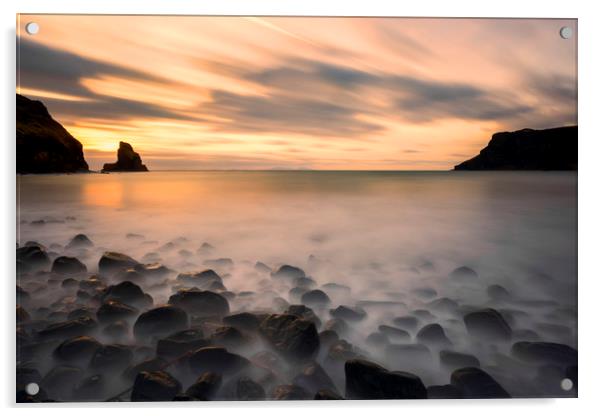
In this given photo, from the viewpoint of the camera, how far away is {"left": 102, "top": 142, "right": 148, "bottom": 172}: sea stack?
6.03 ft

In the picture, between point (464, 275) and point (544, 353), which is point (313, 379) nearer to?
point (464, 275)

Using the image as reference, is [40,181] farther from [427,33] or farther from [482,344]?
[482,344]

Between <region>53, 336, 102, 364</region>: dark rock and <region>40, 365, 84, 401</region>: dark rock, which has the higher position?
<region>53, 336, 102, 364</region>: dark rock

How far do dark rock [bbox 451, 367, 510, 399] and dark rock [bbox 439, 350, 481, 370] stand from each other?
0.07 feet

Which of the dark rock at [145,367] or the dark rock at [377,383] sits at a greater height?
the dark rock at [145,367]

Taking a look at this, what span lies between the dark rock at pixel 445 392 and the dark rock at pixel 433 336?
179mm

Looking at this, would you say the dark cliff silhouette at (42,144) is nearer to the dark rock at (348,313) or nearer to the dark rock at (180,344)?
the dark rock at (180,344)

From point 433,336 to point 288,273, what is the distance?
2.29 feet

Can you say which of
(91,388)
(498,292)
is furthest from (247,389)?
(498,292)

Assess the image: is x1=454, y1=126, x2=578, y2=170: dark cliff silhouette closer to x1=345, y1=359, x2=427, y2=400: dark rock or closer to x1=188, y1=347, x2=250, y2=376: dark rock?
x1=345, y1=359, x2=427, y2=400: dark rock

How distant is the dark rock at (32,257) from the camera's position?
1.84 meters

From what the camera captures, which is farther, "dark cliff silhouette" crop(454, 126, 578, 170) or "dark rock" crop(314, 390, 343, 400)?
"dark cliff silhouette" crop(454, 126, 578, 170)

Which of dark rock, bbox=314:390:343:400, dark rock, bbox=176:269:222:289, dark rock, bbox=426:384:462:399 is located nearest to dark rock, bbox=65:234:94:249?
dark rock, bbox=176:269:222:289

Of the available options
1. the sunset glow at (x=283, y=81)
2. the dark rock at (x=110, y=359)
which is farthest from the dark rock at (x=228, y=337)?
the sunset glow at (x=283, y=81)
